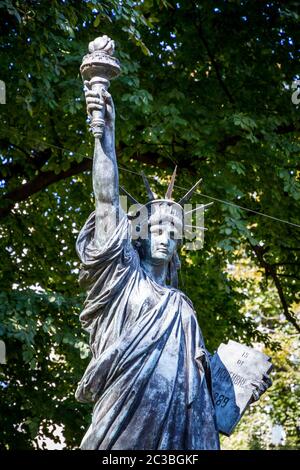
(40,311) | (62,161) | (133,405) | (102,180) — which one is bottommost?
(133,405)

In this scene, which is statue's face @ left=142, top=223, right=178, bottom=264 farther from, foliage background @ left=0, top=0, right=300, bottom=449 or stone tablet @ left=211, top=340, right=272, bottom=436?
foliage background @ left=0, top=0, right=300, bottom=449

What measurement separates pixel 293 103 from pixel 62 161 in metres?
2.97

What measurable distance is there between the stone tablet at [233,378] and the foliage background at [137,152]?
5306 millimetres

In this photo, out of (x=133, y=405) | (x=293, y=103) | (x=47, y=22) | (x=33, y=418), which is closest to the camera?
(x=133, y=405)

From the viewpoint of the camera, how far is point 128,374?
19.4ft

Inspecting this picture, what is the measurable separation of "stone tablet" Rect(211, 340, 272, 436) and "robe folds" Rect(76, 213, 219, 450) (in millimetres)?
283

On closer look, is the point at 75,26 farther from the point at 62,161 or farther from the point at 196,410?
the point at 196,410

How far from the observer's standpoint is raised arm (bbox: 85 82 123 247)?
246 inches

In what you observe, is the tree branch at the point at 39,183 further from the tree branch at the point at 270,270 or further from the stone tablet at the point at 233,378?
the stone tablet at the point at 233,378

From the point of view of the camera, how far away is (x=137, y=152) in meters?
14.0

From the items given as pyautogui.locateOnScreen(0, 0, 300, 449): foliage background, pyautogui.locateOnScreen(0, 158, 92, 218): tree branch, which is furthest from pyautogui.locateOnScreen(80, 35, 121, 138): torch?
pyautogui.locateOnScreen(0, 158, 92, 218): tree branch

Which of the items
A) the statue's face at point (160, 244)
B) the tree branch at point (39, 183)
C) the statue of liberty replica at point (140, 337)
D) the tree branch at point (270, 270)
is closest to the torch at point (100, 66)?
the statue of liberty replica at point (140, 337)

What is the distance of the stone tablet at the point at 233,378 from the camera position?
6.41 m

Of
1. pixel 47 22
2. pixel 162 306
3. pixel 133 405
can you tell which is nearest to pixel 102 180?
pixel 162 306
